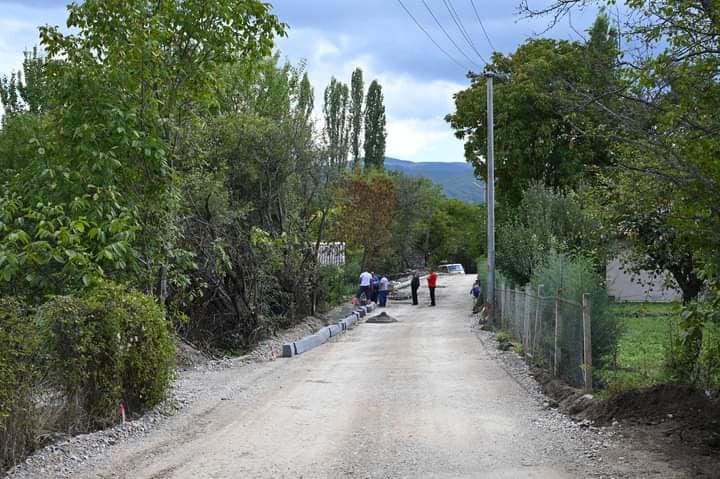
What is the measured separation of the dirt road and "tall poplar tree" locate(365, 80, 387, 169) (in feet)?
213

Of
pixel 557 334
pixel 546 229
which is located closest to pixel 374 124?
pixel 546 229

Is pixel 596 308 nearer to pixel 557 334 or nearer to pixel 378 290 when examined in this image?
pixel 557 334

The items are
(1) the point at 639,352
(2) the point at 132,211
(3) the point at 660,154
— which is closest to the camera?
(3) the point at 660,154

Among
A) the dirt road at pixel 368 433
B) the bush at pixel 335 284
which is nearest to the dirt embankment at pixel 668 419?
the dirt road at pixel 368 433

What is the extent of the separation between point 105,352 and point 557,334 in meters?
7.59

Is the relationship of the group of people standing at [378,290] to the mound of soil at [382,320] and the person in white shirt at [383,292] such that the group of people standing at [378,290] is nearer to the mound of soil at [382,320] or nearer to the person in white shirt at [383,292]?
the person in white shirt at [383,292]

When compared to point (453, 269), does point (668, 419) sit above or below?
above

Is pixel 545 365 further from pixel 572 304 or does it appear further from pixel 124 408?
pixel 124 408

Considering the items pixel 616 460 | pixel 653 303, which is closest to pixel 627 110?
pixel 616 460

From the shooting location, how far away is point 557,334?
44.9ft

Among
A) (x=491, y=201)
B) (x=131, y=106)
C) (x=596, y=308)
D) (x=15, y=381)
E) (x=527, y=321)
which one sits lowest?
(x=527, y=321)

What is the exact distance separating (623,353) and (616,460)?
381 inches

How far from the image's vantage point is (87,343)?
9062 millimetres

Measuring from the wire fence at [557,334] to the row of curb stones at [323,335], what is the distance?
18.3 ft
